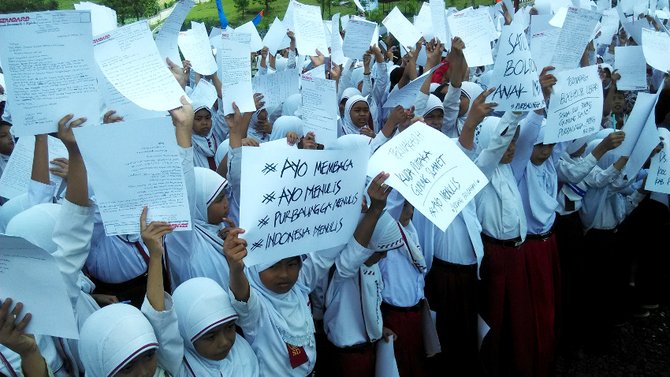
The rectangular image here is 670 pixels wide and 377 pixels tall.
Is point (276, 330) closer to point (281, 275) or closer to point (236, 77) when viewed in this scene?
point (281, 275)

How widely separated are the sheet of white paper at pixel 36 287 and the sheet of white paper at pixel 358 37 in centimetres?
415

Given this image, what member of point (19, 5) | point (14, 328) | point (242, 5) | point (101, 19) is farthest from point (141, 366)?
point (242, 5)

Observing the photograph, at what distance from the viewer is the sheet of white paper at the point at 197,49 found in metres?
4.82

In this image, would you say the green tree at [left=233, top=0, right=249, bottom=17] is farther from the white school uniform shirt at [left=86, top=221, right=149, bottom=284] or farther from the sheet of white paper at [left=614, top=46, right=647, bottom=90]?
the white school uniform shirt at [left=86, top=221, right=149, bottom=284]

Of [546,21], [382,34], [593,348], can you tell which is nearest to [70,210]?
[546,21]

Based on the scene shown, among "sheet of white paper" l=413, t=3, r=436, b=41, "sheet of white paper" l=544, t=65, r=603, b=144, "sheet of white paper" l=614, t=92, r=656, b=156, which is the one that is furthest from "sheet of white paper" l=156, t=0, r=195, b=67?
"sheet of white paper" l=413, t=3, r=436, b=41

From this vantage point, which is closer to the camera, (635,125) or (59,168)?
(59,168)

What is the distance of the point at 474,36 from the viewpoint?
4.16 meters

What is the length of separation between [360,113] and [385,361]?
2.71m

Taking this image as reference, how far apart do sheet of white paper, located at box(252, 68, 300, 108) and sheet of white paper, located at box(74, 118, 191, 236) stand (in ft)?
8.48

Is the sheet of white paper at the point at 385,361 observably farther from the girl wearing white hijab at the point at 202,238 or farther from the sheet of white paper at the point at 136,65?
the sheet of white paper at the point at 136,65

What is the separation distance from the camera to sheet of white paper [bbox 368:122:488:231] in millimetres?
2188

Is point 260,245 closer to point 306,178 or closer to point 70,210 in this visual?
point 306,178

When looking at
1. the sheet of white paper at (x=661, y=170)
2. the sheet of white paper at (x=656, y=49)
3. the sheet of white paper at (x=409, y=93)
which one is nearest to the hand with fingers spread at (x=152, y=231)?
the sheet of white paper at (x=409, y=93)
